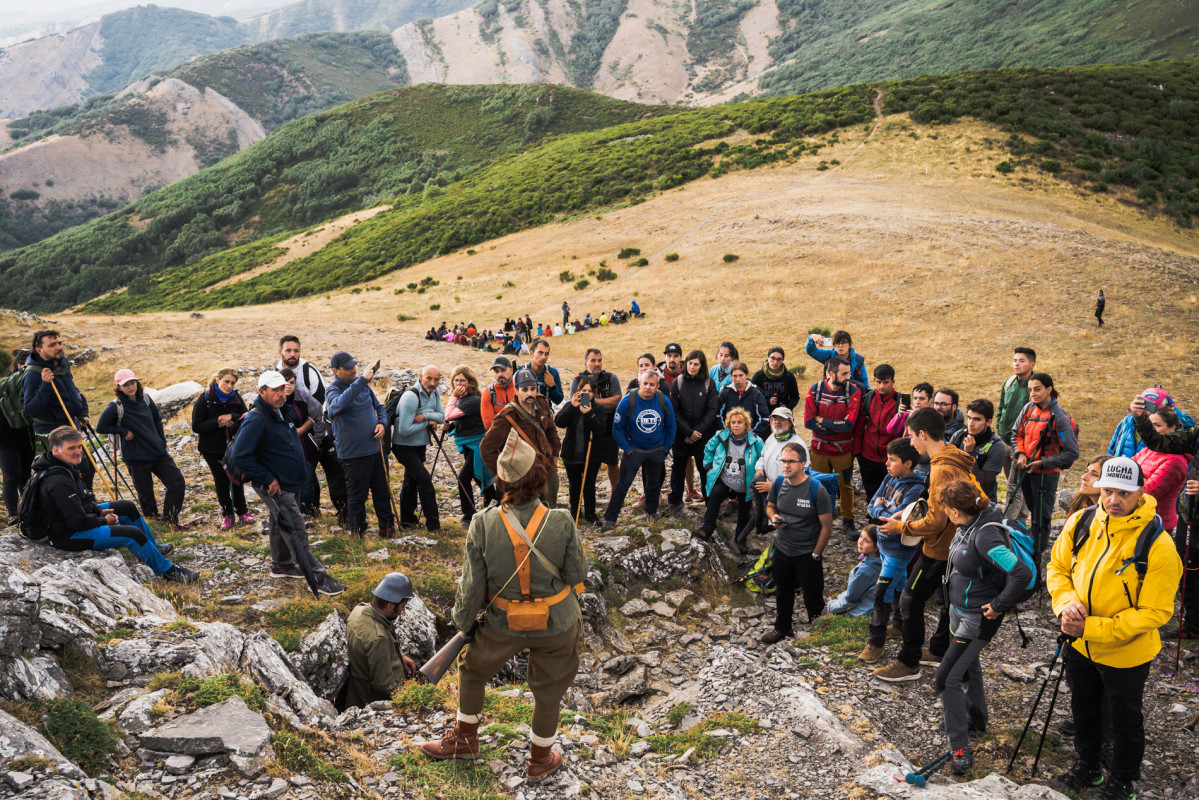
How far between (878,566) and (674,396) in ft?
11.7

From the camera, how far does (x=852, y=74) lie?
13288 cm

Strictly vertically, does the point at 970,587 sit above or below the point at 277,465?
below

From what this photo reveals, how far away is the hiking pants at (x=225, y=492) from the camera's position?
29.2 feet

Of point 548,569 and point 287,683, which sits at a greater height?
point 548,569

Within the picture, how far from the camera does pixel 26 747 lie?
346 centimetres

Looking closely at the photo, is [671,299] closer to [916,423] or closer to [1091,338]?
[1091,338]

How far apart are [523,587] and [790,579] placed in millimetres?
3886

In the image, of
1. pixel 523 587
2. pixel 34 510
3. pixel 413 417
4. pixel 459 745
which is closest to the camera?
pixel 523 587

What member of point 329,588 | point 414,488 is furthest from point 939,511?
point 414,488

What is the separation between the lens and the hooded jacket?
18.3ft

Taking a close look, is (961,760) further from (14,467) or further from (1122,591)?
(14,467)

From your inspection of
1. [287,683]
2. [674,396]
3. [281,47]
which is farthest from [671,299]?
[281,47]

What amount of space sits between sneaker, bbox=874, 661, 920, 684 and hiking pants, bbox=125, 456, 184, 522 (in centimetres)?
872

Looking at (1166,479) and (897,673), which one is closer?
(897,673)
